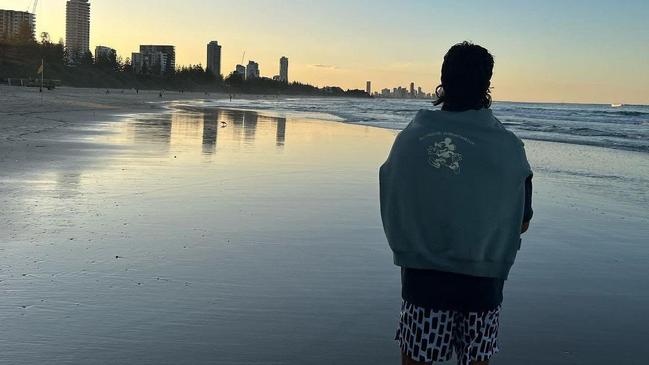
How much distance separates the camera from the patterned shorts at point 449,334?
7.20 ft

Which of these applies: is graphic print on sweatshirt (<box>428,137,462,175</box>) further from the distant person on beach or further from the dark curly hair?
the dark curly hair

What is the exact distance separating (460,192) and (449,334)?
50cm

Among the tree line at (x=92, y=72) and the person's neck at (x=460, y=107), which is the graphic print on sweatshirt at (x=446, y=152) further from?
the tree line at (x=92, y=72)

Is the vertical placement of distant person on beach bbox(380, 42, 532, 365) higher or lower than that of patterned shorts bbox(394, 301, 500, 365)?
higher

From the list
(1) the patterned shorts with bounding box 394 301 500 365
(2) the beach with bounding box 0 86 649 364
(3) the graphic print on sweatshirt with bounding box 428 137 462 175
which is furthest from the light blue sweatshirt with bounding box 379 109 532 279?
(2) the beach with bounding box 0 86 649 364

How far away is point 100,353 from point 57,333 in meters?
0.39

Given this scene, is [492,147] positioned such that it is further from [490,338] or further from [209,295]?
[209,295]

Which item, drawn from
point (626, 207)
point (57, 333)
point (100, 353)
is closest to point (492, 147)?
point (100, 353)

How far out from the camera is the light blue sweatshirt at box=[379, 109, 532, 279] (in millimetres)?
2084

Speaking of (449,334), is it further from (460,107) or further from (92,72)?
(92,72)

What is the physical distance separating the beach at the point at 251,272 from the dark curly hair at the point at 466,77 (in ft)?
5.67

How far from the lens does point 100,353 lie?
3391 millimetres

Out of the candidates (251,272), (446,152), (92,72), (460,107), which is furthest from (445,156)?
(92,72)

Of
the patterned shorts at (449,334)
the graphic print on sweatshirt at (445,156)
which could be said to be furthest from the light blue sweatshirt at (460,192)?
the patterned shorts at (449,334)
